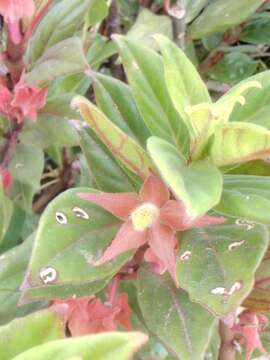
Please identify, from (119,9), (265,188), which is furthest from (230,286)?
(119,9)

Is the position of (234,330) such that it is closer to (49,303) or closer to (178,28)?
(49,303)

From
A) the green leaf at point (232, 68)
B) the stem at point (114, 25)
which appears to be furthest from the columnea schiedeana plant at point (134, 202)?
the green leaf at point (232, 68)

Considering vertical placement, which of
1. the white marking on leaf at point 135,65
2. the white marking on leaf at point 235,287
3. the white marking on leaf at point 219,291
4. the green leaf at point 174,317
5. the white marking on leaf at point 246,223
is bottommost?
the green leaf at point 174,317

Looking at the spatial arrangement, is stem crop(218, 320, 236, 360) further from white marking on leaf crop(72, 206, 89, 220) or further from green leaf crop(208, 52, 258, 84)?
green leaf crop(208, 52, 258, 84)

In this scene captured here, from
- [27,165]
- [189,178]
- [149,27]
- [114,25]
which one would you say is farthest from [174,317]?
[114,25]

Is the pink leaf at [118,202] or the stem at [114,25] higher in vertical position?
the pink leaf at [118,202]

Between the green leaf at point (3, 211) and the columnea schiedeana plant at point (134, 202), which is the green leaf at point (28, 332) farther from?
the green leaf at point (3, 211)

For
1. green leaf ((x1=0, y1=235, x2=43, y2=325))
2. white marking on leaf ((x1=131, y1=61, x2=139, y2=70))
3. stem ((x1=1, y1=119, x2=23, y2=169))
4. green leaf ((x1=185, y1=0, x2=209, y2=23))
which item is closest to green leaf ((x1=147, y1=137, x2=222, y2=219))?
white marking on leaf ((x1=131, y1=61, x2=139, y2=70))
